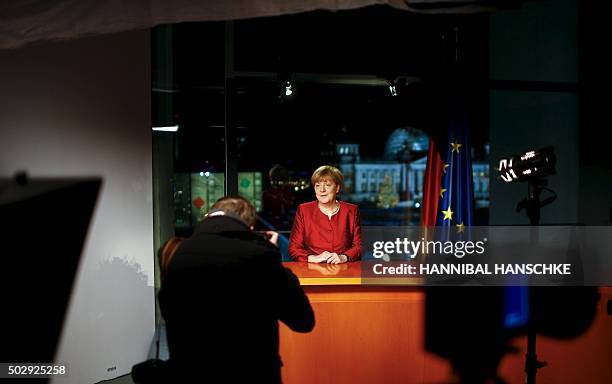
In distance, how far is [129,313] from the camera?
362 cm

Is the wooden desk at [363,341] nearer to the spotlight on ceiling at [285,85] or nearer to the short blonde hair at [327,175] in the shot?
the short blonde hair at [327,175]

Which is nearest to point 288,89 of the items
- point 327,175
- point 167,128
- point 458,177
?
point 167,128

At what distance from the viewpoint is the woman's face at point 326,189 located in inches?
140

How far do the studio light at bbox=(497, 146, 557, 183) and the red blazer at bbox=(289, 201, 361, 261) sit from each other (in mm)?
1268

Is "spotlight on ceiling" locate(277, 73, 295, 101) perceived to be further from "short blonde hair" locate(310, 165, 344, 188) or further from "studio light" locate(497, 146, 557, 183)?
"studio light" locate(497, 146, 557, 183)

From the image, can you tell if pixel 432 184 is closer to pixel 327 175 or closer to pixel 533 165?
pixel 327 175

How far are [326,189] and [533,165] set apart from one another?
4.83ft

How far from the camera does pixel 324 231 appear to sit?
12.1 ft

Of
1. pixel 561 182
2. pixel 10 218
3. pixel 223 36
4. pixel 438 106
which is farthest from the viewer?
pixel 561 182

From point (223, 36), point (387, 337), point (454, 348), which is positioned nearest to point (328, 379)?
point (387, 337)

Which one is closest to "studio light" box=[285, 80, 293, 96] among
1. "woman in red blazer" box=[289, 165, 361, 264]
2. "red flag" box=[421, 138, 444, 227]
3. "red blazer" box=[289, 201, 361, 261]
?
"woman in red blazer" box=[289, 165, 361, 264]

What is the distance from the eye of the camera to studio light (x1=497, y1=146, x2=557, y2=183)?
2.76m

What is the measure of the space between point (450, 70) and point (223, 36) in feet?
7.31

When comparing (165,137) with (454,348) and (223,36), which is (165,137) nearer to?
(223,36)
